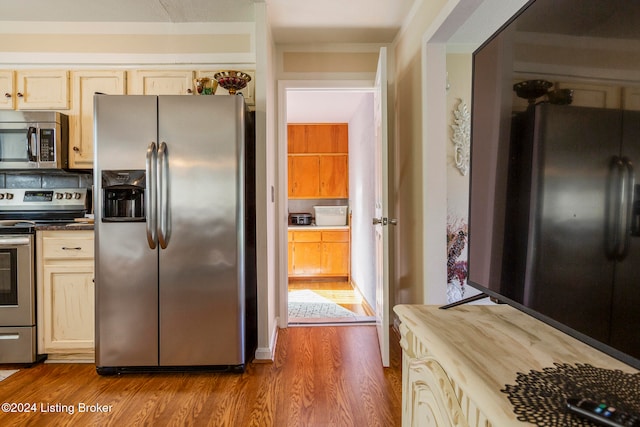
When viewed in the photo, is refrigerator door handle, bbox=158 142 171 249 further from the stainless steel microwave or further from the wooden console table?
the wooden console table

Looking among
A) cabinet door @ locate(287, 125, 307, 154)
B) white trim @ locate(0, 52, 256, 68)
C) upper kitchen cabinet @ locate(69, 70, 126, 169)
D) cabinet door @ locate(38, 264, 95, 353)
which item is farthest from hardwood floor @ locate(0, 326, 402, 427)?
cabinet door @ locate(287, 125, 307, 154)

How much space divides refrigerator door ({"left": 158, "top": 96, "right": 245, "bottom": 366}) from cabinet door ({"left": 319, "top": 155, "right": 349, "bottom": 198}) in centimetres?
323

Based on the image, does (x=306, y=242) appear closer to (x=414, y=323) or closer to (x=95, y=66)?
(x=95, y=66)

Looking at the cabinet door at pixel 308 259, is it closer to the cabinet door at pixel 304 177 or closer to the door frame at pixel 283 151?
the cabinet door at pixel 304 177

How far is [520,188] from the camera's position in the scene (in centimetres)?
86

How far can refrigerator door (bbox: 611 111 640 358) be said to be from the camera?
1.85ft

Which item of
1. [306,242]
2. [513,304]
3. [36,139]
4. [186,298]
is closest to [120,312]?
[186,298]

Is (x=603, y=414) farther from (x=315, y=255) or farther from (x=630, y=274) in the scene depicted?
(x=315, y=255)

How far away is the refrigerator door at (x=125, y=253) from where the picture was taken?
212 centimetres

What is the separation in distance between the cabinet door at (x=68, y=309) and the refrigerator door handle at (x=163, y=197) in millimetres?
694

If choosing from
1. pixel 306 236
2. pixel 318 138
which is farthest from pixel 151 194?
pixel 318 138

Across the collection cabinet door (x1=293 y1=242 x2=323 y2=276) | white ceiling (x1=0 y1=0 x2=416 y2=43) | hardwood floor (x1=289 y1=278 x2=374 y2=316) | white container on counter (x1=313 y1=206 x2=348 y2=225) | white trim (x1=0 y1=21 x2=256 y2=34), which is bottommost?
hardwood floor (x1=289 y1=278 x2=374 y2=316)

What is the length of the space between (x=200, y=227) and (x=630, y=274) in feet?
6.55

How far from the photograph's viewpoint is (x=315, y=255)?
16.6ft
